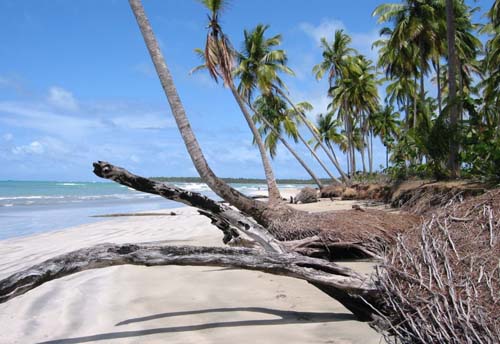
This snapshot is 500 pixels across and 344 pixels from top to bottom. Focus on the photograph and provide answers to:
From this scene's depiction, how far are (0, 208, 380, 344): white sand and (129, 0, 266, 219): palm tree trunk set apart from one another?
79.6 inches

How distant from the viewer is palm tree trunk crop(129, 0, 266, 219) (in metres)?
7.78

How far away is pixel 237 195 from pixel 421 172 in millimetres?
11701

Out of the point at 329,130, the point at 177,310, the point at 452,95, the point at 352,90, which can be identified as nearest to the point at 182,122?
the point at 177,310

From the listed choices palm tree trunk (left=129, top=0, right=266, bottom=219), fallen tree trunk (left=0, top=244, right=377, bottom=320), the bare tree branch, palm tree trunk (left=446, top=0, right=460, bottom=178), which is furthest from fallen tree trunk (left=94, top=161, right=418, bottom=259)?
palm tree trunk (left=446, top=0, right=460, bottom=178)

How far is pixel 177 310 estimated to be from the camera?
165 inches

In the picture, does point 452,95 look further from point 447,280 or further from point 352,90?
point 352,90

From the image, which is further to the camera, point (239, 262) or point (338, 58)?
point (338, 58)

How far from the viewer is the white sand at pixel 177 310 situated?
3463 mm

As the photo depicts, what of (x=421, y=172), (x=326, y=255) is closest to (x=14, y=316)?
(x=326, y=255)

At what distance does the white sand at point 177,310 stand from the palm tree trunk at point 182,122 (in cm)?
202

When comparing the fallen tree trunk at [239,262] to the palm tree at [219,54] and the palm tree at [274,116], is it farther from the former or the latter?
the palm tree at [274,116]

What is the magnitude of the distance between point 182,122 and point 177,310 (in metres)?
4.25

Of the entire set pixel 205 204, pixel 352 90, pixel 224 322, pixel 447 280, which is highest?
pixel 352 90

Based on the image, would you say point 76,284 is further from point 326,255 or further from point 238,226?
point 326,255
